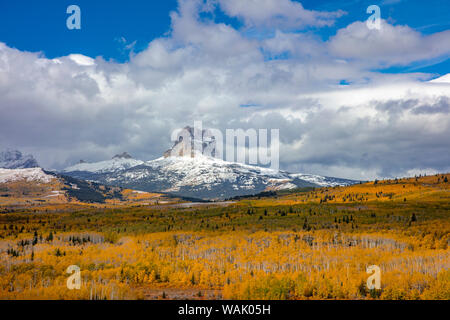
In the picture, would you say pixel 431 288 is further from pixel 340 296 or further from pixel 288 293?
pixel 288 293

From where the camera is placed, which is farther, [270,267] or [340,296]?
[270,267]

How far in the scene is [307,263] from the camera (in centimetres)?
2184

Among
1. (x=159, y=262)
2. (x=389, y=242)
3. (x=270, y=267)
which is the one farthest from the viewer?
(x=389, y=242)

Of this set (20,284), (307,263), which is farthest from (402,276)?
(20,284)

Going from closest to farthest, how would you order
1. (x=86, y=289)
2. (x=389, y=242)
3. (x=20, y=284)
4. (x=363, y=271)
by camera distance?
(x=86, y=289) < (x=20, y=284) < (x=363, y=271) < (x=389, y=242)

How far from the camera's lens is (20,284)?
1706cm

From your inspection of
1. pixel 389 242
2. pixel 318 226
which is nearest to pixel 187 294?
pixel 389 242

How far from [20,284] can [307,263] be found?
16284 millimetres

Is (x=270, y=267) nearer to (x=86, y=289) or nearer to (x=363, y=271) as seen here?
(x=363, y=271)

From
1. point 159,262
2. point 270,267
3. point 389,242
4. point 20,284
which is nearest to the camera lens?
point 20,284

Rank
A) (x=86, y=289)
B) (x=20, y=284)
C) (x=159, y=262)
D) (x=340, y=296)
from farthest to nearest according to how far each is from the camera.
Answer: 1. (x=159, y=262)
2. (x=20, y=284)
3. (x=340, y=296)
4. (x=86, y=289)

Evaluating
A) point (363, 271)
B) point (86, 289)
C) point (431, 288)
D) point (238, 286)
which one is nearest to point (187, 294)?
point (238, 286)

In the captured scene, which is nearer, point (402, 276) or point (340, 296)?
point (340, 296)

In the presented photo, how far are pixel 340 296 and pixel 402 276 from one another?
157 inches
